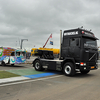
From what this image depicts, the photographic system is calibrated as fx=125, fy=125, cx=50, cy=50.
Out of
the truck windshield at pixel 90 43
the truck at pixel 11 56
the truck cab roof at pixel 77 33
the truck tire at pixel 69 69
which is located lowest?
the truck tire at pixel 69 69

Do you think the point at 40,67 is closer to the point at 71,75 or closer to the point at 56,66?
the point at 56,66

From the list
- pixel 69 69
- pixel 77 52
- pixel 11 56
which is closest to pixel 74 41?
pixel 77 52

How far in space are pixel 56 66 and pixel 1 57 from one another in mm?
10131

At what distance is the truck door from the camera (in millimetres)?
9359

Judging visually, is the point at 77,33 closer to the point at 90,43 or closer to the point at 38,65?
the point at 90,43

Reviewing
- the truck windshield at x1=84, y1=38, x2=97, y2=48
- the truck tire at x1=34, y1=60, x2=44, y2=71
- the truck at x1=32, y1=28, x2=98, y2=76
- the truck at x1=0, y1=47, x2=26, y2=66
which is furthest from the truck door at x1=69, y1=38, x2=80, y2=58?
the truck at x1=0, y1=47, x2=26, y2=66

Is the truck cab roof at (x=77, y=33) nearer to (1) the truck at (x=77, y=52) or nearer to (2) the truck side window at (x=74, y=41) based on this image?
(1) the truck at (x=77, y=52)

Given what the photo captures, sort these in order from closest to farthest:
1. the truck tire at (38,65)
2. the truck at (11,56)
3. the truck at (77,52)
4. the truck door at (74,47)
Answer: the truck at (77,52), the truck door at (74,47), the truck tire at (38,65), the truck at (11,56)

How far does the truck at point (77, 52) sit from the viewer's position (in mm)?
9242

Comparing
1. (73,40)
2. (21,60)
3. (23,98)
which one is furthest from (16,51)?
(23,98)

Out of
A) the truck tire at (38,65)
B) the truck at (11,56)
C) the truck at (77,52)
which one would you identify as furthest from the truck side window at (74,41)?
the truck at (11,56)

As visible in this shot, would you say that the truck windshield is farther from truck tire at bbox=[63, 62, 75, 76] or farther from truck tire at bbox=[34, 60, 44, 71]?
truck tire at bbox=[34, 60, 44, 71]

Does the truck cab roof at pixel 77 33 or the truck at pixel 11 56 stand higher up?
the truck cab roof at pixel 77 33

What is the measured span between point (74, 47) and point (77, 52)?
461 mm
